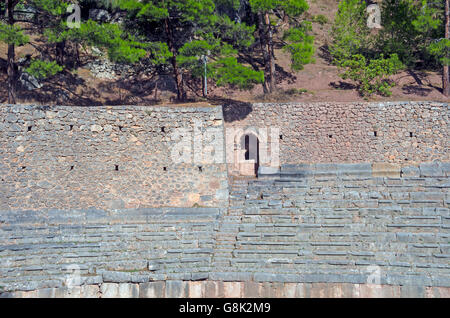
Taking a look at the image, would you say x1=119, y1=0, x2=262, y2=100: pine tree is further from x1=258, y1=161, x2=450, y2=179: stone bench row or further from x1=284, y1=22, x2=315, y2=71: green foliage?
x1=258, y1=161, x2=450, y2=179: stone bench row

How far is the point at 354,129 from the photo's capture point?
17547 millimetres

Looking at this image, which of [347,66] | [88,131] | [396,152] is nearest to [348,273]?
[396,152]

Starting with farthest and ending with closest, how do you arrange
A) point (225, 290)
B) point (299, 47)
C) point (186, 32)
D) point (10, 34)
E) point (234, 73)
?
point (299, 47) → point (186, 32) → point (234, 73) → point (10, 34) → point (225, 290)

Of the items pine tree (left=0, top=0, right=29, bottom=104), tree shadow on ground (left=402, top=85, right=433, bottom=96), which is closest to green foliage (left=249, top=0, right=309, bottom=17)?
tree shadow on ground (left=402, top=85, right=433, bottom=96)

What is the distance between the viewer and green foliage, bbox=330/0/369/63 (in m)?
23.8

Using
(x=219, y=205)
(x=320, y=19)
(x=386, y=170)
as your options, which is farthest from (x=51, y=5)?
(x=320, y=19)

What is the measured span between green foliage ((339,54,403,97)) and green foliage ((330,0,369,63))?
2.04m

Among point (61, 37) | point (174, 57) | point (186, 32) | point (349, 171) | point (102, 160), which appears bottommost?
point (349, 171)

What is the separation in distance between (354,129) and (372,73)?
418 cm

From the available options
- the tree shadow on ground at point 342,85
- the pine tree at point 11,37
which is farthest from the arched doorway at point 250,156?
the pine tree at point 11,37

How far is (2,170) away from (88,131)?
2407 millimetres

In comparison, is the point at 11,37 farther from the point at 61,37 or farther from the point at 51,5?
the point at 51,5

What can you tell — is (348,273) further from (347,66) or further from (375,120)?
(347,66)
